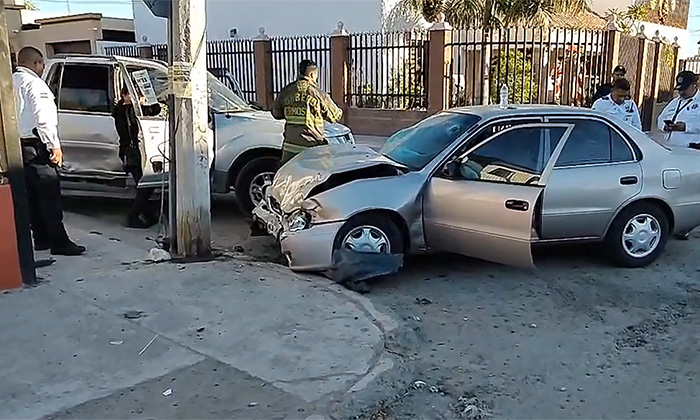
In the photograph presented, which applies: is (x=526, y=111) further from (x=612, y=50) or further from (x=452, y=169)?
(x=612, y=50)

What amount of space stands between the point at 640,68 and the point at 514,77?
3.66m

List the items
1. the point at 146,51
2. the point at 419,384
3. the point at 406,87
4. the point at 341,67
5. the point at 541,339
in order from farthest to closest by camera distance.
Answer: the point at 146,51 < the point at 341,67 < the point at 406,87 < the point at 541,339 < the point at 419,384

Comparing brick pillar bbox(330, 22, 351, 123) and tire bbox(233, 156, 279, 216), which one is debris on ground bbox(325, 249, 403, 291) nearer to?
tire bbox(233, 156, 279, 216)

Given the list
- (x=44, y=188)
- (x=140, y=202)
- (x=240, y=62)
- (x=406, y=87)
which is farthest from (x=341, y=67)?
(x=44, y=188)

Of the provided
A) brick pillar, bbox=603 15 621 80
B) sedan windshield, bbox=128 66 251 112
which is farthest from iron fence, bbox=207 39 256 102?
sedan windshield, bbox=128 66 251 112

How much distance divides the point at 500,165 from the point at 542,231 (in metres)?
0.73

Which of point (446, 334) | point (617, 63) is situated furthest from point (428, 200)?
point (617, 63)

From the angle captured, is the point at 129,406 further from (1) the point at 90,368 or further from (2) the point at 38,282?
(2) the point at 38,282

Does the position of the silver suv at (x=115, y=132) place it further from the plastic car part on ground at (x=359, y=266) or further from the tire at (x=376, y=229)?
the plastic car part on ground at (x=359, y=266)

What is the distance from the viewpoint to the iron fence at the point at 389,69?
15.7m

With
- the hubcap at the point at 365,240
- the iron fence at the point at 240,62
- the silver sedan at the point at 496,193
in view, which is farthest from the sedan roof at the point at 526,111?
the iron fence at the point at 240,62

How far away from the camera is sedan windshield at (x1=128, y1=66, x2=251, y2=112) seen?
322 inches

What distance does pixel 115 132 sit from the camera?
8281 millimetres

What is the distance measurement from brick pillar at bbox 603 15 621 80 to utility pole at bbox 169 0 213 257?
39.5ft
